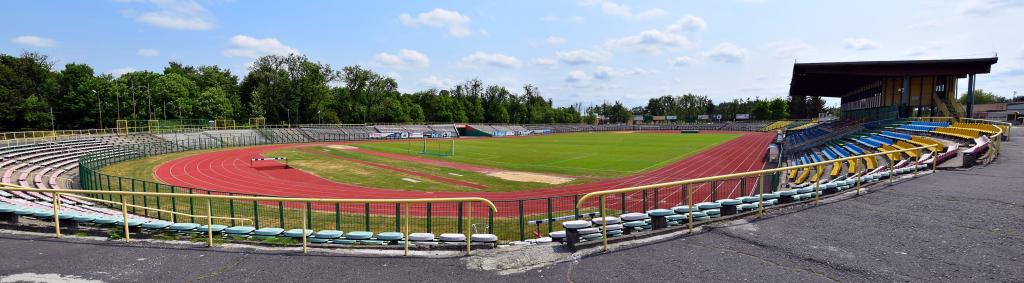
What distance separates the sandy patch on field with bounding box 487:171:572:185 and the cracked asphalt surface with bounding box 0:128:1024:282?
1857cm

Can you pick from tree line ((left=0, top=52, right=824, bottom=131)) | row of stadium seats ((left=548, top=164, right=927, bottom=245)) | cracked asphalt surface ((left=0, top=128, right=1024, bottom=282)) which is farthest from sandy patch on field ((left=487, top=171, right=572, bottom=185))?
tree line ((left=0, top=52, right=824, bottom=131))

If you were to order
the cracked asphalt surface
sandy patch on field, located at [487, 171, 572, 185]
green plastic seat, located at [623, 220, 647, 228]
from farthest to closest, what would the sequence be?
sandy patch on field, located at [487, 171, 572, 185]
green plastic seat, located at [623, 220, 647, 228]
the cracked asphalt surface

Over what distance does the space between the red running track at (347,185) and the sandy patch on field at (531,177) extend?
236 centimetres

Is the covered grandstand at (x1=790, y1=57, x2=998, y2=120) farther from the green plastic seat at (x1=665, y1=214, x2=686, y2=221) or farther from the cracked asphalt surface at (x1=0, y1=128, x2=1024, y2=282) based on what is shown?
the green plastic seat at (x1=665, y1=214, x2=686, y2=221)

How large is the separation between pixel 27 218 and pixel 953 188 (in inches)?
1006

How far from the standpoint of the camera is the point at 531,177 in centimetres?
3003

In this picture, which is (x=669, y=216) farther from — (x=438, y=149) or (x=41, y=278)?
(x=438, y=149)

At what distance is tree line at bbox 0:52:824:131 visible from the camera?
66625mm

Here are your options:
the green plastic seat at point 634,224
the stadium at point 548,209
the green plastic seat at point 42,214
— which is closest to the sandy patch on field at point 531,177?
the stadium at point 548,209

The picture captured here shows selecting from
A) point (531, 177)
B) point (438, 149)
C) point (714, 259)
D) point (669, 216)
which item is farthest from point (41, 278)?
point (438, 149)

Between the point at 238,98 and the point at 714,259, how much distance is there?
331 feet

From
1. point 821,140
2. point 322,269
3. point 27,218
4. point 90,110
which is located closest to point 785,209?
point 322,269

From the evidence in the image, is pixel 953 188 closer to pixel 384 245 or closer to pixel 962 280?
pixel 962 280

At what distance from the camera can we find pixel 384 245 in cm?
919
